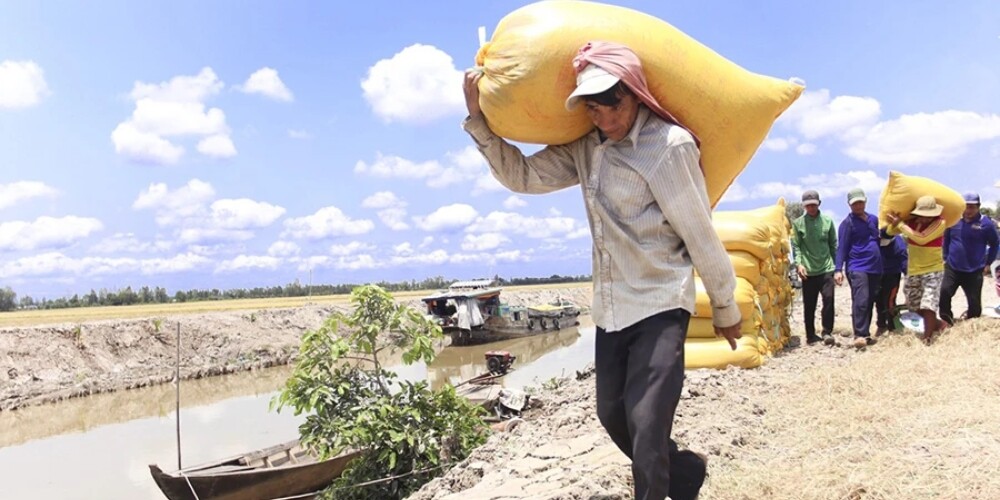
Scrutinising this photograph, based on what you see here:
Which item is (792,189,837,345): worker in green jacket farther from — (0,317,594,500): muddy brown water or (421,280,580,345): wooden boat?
(421,280,580,345): wooden boat

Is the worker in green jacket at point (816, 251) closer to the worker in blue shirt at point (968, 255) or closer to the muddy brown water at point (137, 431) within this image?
the worker in blue shirt at point (968, 255)

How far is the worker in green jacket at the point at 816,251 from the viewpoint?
633 centimetres

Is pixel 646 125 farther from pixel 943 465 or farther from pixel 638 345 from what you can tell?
pixel 943 465

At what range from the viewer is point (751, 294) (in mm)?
5223

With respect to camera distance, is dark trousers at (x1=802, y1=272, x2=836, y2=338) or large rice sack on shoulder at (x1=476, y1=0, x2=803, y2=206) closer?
large rice sack on shoulder at (x1=476, y1=0, x2=803, y2=206)

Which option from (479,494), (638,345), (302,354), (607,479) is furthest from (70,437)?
(638,345)

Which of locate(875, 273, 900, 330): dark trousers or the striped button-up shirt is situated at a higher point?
the striped button-up shirt

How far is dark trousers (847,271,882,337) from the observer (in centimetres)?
563

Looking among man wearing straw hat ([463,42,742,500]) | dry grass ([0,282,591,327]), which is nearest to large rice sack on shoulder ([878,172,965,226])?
man wearing straw hat ([463,42,742,500])

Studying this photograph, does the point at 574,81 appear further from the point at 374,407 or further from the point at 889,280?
the point at 889,280

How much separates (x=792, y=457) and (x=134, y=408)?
43.1ft

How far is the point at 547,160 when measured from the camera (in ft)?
7.38


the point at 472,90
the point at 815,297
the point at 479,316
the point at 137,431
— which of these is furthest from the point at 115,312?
the point at 472,90

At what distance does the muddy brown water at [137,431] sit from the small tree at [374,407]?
316 cm
